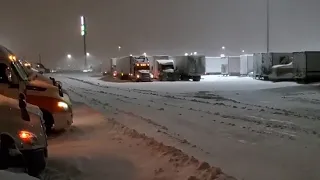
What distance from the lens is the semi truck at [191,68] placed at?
188ft

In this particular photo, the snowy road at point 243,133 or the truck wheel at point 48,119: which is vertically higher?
the truck wheel at point 48,119

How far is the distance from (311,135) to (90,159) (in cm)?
642

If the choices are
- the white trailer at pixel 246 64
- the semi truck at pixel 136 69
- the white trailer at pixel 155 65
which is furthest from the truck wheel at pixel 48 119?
the white trailer at pixel 246 64

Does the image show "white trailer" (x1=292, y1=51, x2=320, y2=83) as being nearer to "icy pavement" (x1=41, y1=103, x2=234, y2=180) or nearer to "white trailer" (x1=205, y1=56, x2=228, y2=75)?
"icy pavement" (x1=41, y1=103, x2=234, y2=180)

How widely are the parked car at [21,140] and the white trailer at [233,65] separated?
64722 millimetres

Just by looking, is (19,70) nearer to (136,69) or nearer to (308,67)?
(308,67)

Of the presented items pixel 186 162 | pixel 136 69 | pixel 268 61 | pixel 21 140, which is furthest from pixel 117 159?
pixel 136 69

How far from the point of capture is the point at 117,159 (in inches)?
375

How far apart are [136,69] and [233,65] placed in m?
21.3

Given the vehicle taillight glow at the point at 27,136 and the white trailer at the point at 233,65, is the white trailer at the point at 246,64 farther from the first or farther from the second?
the vehicle taillight glow at the point at 27,136

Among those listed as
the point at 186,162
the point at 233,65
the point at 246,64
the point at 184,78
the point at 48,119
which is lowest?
the point at 184,78

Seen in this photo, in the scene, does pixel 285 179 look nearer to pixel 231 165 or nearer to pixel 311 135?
pixel 231 165

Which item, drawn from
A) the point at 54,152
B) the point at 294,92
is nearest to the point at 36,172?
the point at 54,152

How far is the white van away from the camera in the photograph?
11.0m
